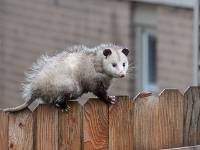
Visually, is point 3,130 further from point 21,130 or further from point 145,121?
point 145,121

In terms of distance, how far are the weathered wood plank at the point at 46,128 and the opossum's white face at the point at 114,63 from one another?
61cm

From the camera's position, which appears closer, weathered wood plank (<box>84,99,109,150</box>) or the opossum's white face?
weathered wood plank (<box>84,99,109,150</box>)

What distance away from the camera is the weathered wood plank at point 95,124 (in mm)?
4719

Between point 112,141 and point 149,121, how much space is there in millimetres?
278

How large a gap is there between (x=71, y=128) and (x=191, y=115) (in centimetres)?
89

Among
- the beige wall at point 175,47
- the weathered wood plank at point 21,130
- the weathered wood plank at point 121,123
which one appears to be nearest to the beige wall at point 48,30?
the beige wall at point 175,47

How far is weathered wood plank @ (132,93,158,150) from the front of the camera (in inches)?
193

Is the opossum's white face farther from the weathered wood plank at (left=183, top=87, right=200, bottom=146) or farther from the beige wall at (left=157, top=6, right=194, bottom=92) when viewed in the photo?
the beige wall at (left=157, top=6, right=194, bottom=92)

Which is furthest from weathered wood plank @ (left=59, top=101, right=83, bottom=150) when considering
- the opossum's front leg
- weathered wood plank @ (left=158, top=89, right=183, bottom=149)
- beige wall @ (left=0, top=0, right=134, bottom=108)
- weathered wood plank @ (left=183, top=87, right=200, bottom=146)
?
beige wall @ (left=0, top=0, right=134, bottom=108)

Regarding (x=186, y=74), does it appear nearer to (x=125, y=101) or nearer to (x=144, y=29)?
(x=144, y=29)

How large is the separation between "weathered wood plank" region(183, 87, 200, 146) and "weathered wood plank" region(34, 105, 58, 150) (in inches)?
37.3

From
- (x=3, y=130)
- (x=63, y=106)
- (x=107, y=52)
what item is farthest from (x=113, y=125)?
(x=3, y=130)

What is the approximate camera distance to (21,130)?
4.44m

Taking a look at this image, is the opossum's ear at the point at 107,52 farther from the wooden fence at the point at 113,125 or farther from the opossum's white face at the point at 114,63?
the wooden fence at the point at 113,125
